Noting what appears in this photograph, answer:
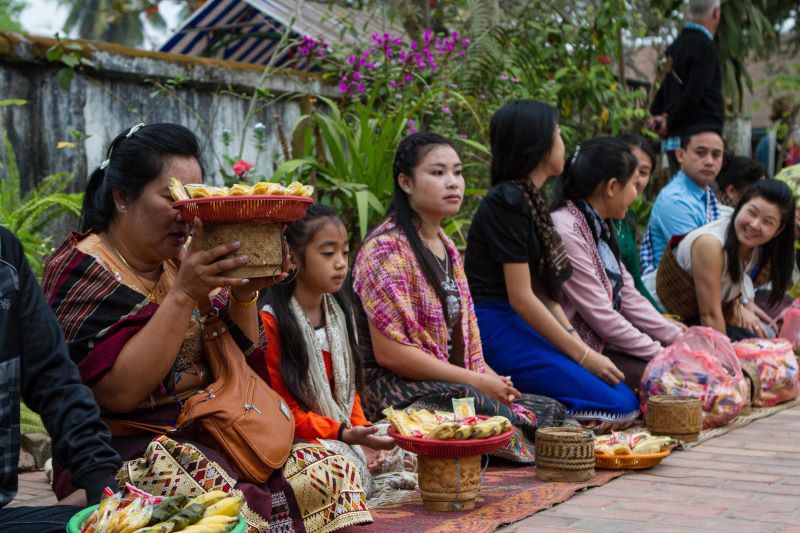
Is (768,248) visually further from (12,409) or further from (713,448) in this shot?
(12,409)

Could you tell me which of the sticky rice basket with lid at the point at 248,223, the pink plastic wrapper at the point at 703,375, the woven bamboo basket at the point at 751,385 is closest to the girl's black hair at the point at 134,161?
the sticky rice basket with lid at the point at 248,223

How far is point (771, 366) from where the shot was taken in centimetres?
616

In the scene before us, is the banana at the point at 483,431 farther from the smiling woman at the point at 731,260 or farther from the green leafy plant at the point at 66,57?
the green leafy plant at the point at 66,57

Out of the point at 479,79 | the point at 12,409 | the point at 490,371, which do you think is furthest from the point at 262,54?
the point at 12,409

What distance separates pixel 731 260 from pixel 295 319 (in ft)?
10.9

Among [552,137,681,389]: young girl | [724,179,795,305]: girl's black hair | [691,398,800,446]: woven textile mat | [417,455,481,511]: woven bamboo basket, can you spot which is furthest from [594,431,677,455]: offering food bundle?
[724,179,795,305]: girl's black hair

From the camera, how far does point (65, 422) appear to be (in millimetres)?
2607

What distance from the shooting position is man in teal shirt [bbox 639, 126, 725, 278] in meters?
7.16

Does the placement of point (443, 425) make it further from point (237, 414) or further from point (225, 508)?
point (225, 508)

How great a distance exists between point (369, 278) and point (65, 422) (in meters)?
2.20

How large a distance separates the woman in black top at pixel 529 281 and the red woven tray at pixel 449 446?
1529mm

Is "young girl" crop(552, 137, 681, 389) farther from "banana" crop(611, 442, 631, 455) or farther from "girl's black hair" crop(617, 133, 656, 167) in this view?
"banana" crop(611, 442, 631, 455)

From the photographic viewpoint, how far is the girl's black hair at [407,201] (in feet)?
15.5

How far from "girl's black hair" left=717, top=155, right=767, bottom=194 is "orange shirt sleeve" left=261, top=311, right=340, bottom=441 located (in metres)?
5.29
